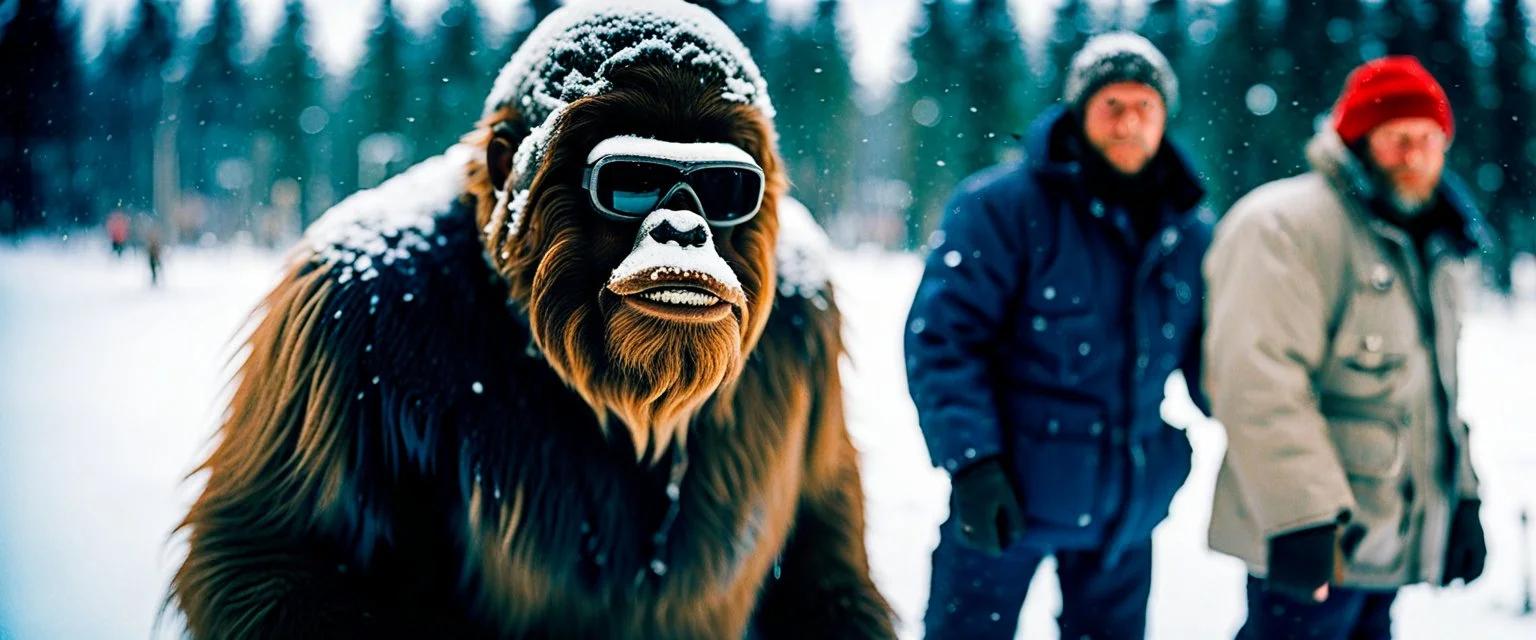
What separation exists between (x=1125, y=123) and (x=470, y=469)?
140cm

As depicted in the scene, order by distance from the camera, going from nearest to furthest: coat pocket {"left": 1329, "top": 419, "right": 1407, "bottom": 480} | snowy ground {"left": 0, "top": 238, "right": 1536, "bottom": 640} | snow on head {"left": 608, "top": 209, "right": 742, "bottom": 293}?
snow on head {"left": 608, "top": 209, "right": 742, "bottom": 293}, snowy ground {"left": 0, "top": 238, "right": 1536, "bottom": 640}, coat pocket {"left": 1329, "top": 419, "right": 1407, "bottom": 480}

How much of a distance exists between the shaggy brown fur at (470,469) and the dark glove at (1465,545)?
159 cm

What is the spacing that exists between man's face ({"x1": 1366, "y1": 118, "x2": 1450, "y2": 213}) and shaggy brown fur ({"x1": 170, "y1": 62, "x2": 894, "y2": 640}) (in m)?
1.45

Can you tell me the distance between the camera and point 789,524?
1.35 meters

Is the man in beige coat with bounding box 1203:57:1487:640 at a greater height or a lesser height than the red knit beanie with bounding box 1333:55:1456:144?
lesser

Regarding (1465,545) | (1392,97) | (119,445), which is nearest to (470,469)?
(119,445)

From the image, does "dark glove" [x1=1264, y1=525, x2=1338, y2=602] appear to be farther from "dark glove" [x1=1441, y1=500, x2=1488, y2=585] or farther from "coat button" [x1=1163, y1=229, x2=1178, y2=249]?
"coat button" [x1=1163, y1=229, x2=1178, y2=249]

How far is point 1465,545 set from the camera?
6.44 ft

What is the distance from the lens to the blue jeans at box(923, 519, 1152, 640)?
1.91 metres

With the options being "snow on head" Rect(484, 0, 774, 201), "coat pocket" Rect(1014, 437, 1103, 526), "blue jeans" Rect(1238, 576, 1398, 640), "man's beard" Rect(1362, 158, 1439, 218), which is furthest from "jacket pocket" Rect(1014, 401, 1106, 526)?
"snow on head" Rect(484, 0, 774, 201)

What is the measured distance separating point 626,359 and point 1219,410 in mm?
1405

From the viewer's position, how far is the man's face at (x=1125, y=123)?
186 centimetres

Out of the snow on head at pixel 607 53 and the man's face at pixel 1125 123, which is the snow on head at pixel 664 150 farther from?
the man's face at pixel 1125 123

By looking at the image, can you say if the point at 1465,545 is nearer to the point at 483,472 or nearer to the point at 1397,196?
the point at 1397,196
